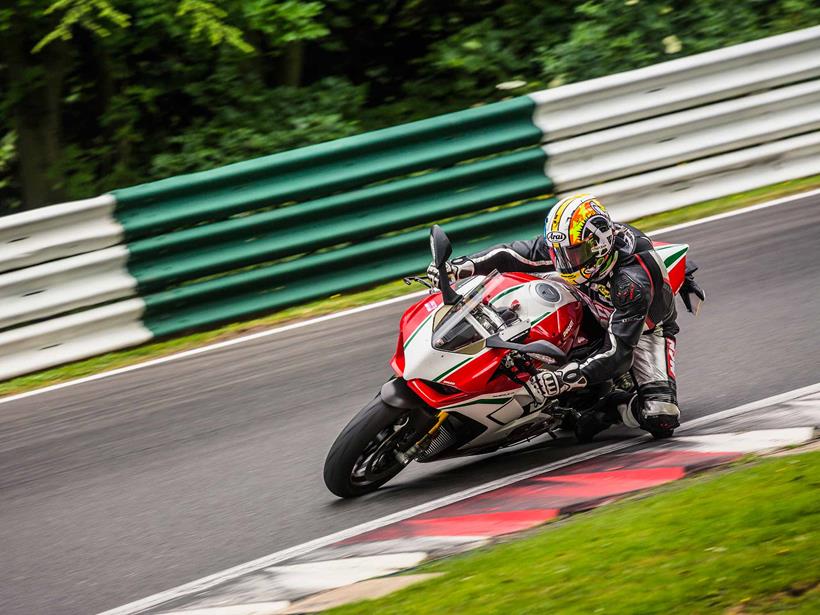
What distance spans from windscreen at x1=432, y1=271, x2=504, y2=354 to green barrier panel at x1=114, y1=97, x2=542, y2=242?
146 inches

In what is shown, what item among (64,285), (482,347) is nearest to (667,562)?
(482,347)

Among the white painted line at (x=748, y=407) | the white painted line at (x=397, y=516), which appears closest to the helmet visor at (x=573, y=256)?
the white painted line at (x=397, y=516)

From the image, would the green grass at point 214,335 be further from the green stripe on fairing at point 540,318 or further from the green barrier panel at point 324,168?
the green stripe on fairing at point 540,318

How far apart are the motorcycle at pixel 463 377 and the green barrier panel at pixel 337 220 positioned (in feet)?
10.6

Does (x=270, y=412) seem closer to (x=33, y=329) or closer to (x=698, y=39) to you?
(x=33, y=329)

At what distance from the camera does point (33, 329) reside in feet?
26.9

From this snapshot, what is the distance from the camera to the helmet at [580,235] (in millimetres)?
5562

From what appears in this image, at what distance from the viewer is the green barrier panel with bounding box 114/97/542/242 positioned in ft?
28.0

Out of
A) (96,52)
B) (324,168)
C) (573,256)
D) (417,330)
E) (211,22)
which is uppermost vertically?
(211,22)

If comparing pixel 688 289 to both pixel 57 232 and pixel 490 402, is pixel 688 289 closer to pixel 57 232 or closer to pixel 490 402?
pixel 490 402

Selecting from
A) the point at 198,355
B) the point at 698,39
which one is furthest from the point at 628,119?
the point at 198,355

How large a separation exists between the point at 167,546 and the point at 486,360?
1.80 metres

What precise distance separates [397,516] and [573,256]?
5.19 feet

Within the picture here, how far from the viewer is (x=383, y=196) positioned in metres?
9.09
